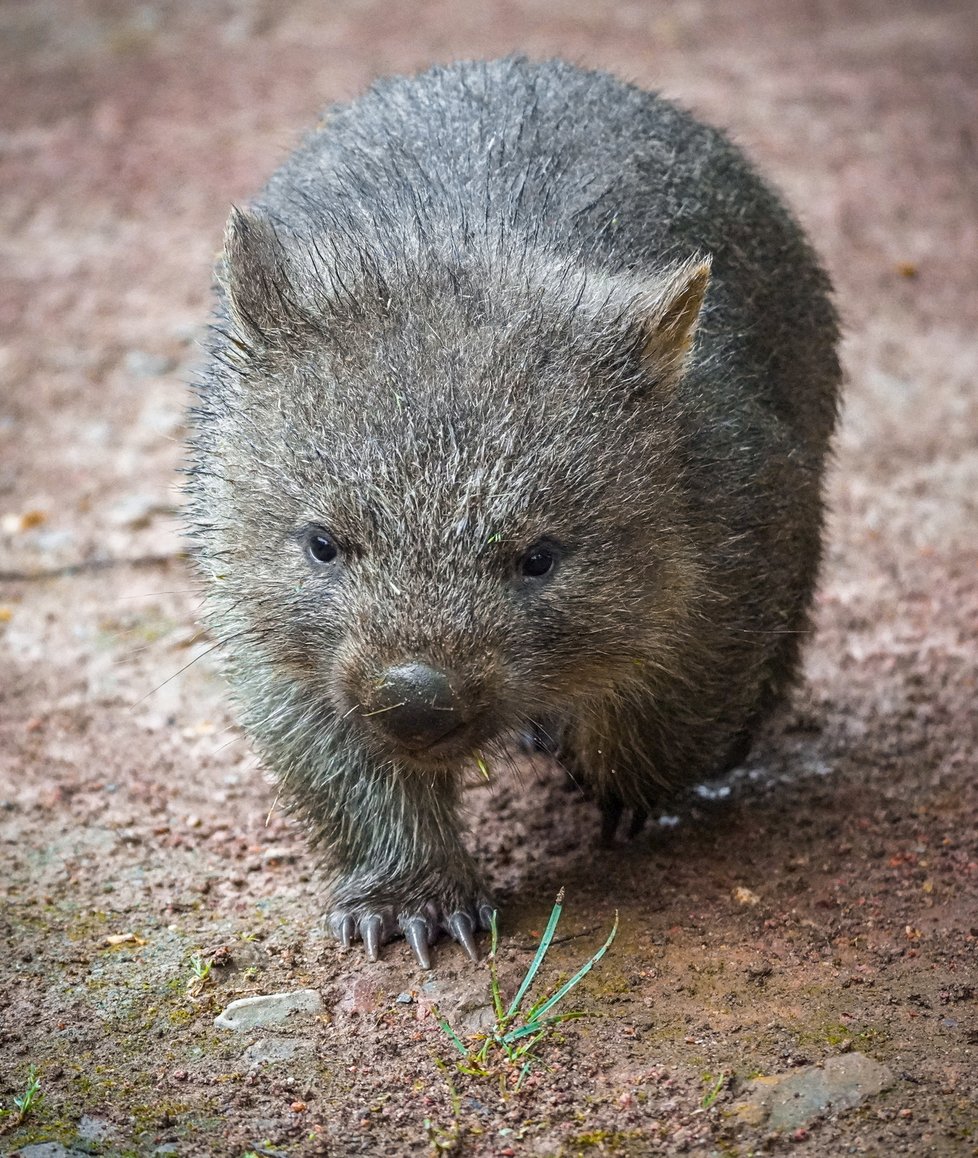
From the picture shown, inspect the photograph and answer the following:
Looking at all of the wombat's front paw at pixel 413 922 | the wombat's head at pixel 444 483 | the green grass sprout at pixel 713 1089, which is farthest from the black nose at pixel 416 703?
the green grass sprout at pixel 713 1089

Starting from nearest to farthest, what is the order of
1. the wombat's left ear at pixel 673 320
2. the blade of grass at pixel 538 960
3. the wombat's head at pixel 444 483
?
the wombat's head at pixel 444 483 < the blade of grass at pixel 538 960 < the wombat's left ear at pixel 673 320

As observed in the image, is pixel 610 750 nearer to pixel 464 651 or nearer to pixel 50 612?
pixel 464 651

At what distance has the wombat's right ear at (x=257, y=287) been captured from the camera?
4852 mm

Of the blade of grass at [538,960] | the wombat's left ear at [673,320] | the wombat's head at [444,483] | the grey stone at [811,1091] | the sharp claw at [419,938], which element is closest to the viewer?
the grey stone at [811,1091]

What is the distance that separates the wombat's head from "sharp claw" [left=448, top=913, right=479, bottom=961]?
29.5 inches

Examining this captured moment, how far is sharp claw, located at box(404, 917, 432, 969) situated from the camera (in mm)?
5055

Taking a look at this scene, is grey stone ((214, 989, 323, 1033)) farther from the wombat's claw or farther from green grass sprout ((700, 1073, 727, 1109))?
A: green grass sprout ((700, 1073, 727, 1109))

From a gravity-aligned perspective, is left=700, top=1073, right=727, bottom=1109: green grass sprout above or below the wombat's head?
below

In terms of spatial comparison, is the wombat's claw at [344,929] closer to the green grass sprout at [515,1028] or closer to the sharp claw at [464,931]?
the sharp claw at [464,931]

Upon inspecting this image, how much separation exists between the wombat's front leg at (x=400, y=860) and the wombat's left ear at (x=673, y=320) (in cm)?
154

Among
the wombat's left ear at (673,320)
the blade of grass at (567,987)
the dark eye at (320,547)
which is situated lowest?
the blade of grass at (567,987)

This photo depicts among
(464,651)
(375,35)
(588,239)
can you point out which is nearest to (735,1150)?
(464,651)

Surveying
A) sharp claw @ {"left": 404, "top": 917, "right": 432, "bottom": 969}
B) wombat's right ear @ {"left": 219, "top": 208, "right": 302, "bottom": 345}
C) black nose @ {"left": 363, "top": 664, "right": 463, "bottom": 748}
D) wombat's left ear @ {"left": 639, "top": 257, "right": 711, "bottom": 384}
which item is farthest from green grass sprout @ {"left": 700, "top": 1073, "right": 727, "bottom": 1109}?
wombat's right ear @ {"left": 219, "top": 208, "right": 302, "bottom": 345}

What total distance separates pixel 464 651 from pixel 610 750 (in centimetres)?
135
